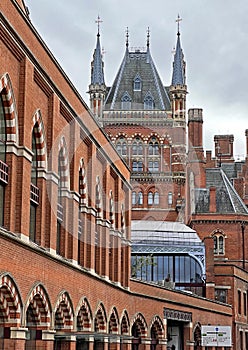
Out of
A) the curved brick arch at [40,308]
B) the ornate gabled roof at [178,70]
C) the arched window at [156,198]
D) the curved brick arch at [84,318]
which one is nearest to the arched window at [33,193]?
the curved brick arch at [40,308]

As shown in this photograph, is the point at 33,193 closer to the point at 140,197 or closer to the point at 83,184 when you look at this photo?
the point at 83,184

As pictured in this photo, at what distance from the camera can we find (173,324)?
47188 millimetres

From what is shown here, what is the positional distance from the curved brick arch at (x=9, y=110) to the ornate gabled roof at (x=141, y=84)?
6911 centimetres

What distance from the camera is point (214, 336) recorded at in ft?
155

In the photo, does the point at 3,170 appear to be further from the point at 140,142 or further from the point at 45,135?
the point at 140,142

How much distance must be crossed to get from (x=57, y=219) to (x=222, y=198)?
160ft

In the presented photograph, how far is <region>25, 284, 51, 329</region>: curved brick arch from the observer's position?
22.7 meters

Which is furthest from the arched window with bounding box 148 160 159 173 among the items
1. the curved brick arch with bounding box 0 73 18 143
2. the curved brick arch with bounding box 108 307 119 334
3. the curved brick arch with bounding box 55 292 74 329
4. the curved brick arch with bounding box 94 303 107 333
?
the curved brick arch with bounding box 0 73 18 143

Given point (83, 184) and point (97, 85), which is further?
point (97, 85)

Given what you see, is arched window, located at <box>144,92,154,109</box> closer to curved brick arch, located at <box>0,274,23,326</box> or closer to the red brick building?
the red brick building

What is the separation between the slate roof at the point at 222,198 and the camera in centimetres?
7231

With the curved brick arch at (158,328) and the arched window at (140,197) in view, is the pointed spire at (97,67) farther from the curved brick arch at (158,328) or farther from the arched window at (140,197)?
the curved brick arch at (158,328)

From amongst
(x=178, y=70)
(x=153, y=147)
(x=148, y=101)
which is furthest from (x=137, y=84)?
(x=153, y=147)

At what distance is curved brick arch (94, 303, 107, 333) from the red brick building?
1.8 inches
